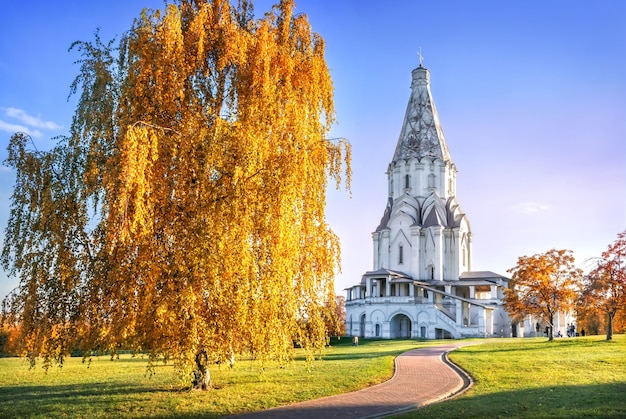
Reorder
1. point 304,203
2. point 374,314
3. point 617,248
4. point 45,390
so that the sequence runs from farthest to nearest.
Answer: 1. point 374,314
2. point 617,248
3. point 45,390
4. point 304,203

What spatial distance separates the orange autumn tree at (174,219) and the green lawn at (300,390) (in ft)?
6.86

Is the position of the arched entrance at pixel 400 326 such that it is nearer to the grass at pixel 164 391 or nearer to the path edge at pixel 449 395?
the path edge at pixel 449 395

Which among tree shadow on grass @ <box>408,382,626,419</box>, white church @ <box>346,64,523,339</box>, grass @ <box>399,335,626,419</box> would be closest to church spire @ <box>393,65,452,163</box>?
white church @ <box>346,64,523,339</box>

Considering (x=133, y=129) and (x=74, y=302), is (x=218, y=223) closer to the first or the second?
(x=133, y=129)

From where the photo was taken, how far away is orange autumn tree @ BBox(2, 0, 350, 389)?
1293 centimetres

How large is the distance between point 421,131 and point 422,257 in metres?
17.5

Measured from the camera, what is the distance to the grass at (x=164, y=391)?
15.1m

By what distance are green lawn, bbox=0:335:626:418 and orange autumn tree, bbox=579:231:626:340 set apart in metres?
15.7

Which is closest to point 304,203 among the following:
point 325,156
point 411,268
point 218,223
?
point 325,156

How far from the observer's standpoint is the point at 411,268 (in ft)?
244

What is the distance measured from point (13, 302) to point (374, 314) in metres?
57.0

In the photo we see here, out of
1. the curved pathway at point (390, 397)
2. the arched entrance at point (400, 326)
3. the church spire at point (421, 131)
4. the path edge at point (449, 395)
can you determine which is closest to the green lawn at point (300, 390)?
the path edge at point (449, 395)

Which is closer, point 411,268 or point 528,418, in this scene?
point 528,418

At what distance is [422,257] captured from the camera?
246 feet
